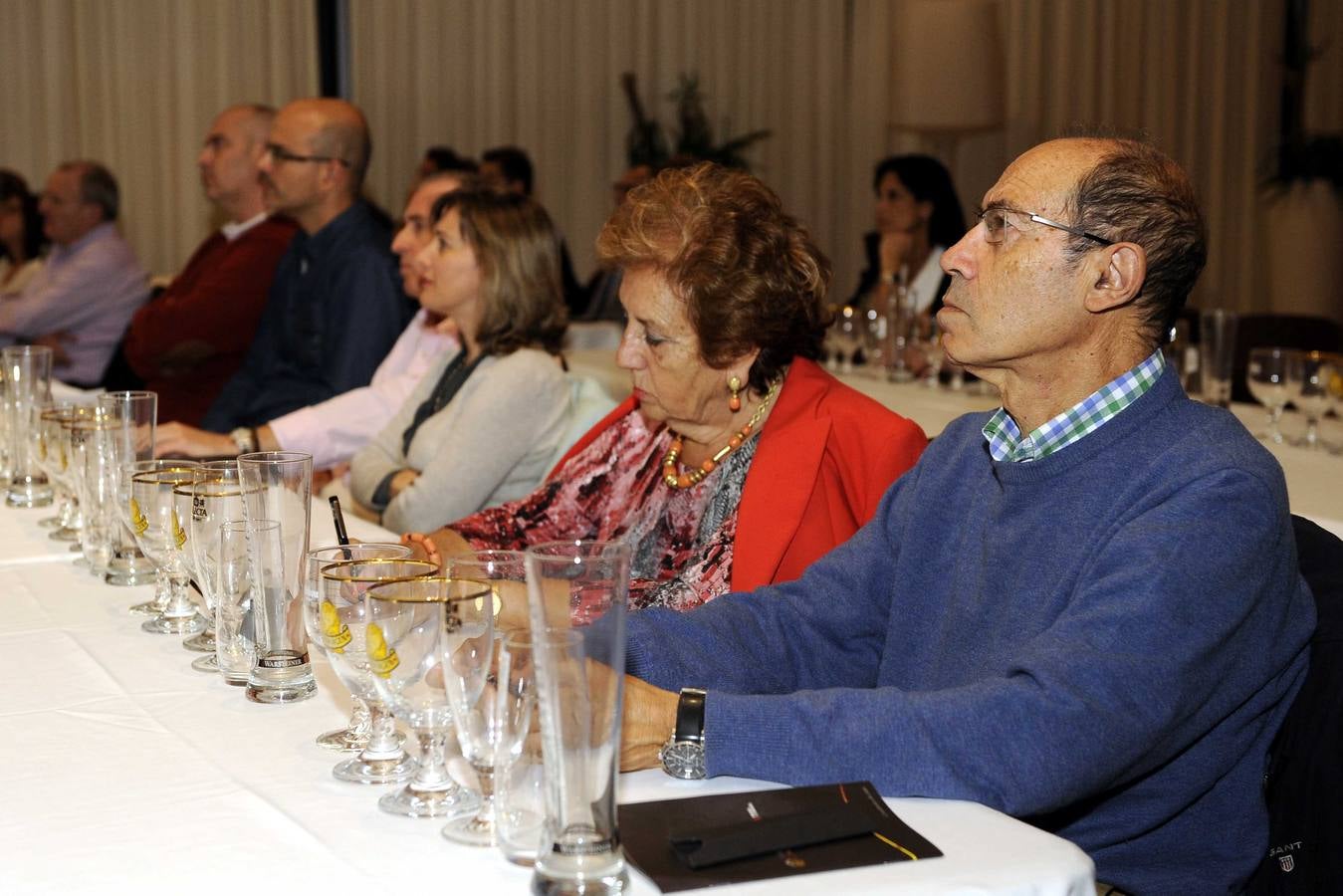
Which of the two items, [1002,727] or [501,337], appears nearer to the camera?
[1002,727]

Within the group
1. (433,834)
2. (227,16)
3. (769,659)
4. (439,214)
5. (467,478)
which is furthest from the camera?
(227,16)

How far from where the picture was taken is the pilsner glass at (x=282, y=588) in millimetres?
1503

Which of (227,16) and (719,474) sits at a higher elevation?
(227,16)

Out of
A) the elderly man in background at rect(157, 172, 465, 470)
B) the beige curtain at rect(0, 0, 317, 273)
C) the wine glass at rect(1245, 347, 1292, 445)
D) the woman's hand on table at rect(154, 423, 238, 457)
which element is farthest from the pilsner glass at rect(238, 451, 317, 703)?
the beige curtain at rect(0, 0, 317, 273)

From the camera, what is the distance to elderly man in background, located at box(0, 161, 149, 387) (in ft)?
20.1

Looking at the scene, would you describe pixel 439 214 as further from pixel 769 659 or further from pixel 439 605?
pixel 439 605

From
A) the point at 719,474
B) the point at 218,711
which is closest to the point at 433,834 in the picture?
the point at 218,711

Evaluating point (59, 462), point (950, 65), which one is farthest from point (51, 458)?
point (950, 65)

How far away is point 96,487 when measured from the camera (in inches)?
82.6

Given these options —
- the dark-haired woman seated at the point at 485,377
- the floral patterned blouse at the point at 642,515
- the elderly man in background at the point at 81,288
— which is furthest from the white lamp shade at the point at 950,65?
the floral patterned blouse at the point at 642,515

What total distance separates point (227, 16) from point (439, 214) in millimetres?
5442

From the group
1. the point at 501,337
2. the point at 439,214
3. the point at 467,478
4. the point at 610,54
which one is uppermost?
the point at 610,54

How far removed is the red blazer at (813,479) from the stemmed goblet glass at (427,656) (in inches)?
35.6

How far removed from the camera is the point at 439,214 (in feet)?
11.2
